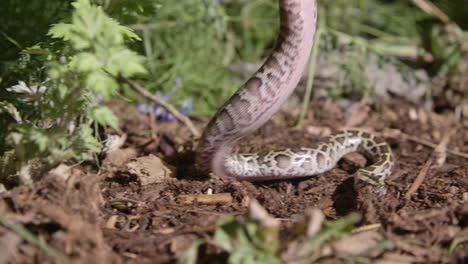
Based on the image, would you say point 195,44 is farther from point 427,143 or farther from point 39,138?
point 39,138

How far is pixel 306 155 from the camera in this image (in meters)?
4.31

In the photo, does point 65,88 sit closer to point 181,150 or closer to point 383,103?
point 181,150

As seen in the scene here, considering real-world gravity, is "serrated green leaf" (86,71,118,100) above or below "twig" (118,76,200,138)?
above

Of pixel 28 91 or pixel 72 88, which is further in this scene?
pixel 28 91

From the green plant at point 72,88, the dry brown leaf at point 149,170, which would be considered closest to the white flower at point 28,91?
the green plant at point 72,88

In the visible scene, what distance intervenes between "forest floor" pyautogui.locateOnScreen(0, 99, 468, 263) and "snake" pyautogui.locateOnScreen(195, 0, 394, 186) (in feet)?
0.50

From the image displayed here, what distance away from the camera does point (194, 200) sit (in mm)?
3533

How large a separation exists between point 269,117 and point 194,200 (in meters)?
0.93

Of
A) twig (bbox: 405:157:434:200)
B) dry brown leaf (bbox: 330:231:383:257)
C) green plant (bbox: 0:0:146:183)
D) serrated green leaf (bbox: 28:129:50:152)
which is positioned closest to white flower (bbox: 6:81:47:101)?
A: green plant (bbox: 0:0:146:183)

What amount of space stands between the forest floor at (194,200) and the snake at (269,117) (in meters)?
0.15

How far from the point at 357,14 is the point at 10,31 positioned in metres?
6.25

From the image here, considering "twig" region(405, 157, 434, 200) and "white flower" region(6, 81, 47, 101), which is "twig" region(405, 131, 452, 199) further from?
"white flower" region(6, 81, 47, 101)

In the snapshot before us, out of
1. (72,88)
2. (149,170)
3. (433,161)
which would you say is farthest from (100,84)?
(433,161)

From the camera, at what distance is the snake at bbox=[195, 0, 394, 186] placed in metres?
3.20
